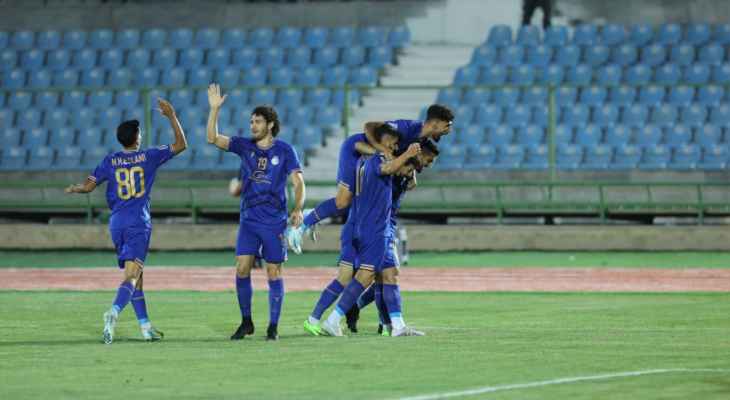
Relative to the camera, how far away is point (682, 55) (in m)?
30.1

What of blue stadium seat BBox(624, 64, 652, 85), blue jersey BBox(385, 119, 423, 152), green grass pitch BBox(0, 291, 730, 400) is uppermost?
blue stadium seat BBox(624, 64, 652, 85)

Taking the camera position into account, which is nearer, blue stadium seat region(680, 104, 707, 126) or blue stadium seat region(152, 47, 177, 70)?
blue stadium seat region(680, 104, 707, 126)

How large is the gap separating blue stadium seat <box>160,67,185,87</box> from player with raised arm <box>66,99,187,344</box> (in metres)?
20.0

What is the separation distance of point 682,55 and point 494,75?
402 centimetres

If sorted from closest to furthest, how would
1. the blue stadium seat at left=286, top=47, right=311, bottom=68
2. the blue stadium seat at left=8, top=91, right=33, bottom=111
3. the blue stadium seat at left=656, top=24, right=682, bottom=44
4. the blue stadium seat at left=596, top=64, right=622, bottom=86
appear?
the blue stadium seat at left=596, top=64, right=622, bottom=86 → the blue stadium seat at left=656, top=24, right=682, bottom=44 → the blue stadium seat at left=8, top=91, right=33, bottom=111 → the blue stadium seat at left=286, top=47, right=311, bottom=68

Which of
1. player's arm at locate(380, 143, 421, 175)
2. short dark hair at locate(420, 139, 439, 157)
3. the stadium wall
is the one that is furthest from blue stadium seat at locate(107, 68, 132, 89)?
player's arm at locate(380, 143, 421, 175)

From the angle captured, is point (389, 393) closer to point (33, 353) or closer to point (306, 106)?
point (33, 353)

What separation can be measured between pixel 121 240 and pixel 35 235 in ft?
54.0

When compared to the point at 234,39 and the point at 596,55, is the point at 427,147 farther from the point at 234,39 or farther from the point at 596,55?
the point at 234,39

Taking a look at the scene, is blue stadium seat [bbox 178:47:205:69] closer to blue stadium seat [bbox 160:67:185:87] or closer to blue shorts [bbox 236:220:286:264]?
blue stadium seat [bbox 160:67:185:87]

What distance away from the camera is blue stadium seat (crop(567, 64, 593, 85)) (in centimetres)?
2994

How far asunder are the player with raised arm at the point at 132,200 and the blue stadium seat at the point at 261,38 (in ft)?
68.5

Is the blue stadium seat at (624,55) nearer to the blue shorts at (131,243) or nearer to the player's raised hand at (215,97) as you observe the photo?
the player's raised hand at (215,97)

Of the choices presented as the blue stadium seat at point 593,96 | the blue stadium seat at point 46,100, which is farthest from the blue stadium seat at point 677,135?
the blue stadium seat at point 46,100
